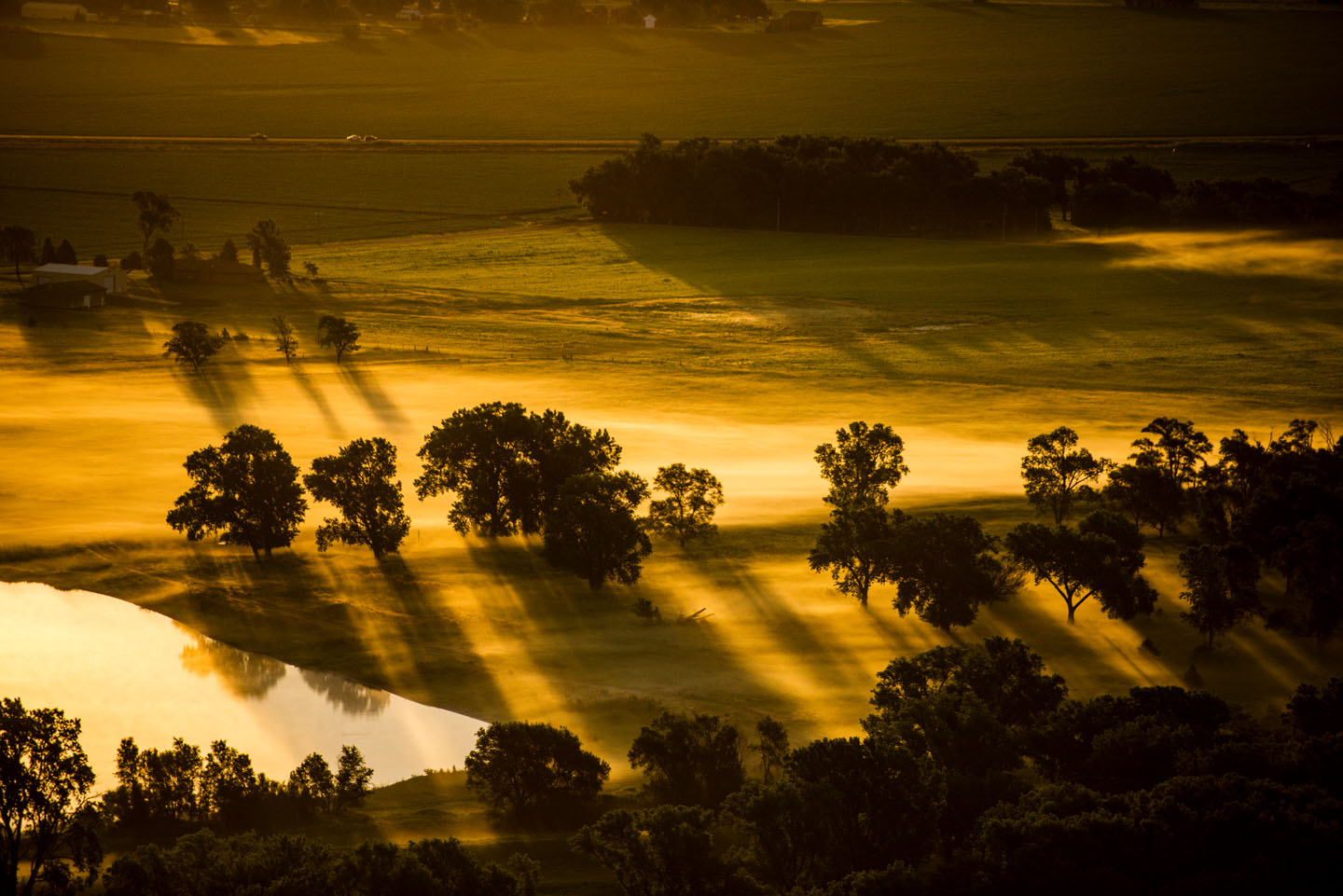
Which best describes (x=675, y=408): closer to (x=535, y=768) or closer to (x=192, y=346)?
(x=192, y=346)

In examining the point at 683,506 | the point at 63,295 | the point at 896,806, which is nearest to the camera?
the point at 896,806

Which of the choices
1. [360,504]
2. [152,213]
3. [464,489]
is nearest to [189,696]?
[360,504]


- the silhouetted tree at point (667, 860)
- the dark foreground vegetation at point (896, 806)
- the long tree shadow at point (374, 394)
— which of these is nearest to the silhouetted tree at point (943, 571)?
the dark foreground vegetation at point (896, 806)

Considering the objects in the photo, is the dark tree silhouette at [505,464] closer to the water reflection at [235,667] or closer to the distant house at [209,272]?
the water reflection at [235,667]

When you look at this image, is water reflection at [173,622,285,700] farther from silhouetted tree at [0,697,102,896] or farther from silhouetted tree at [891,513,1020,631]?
silhouetted tree at [891,513,1020,631]

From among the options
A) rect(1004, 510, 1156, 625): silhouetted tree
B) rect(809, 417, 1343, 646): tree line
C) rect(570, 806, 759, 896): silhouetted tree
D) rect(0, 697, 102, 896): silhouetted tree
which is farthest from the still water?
rect(1004, 510, 1156, 625): silhouetted tree

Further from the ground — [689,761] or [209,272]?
[209,272]

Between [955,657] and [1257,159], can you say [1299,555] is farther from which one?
[1257,159]
